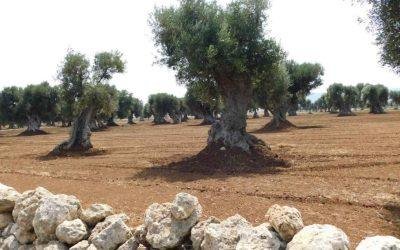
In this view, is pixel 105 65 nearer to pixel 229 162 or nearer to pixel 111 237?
pixel 229 162

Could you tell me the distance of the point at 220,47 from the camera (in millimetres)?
22672

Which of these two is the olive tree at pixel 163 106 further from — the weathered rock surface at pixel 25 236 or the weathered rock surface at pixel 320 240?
the weathered rock surface at pixel 320 240

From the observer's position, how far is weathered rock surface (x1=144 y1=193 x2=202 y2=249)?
7793 mm

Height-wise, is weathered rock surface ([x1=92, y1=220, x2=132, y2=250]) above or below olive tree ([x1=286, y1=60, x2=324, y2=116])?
below

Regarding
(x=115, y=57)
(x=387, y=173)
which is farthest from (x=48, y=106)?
(x=387, y=173)

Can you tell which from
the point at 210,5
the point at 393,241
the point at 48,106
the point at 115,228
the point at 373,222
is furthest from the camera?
the point at 48,106

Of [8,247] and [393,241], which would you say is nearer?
[393,241]

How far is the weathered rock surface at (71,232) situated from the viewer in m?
8.55

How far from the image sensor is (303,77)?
58.8 metres

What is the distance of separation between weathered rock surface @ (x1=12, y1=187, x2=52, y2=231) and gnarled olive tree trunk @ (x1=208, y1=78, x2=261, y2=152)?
1532 cm

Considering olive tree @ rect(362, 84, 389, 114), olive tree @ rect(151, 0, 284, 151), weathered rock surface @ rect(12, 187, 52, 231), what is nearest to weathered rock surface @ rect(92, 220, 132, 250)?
weathered rock surface @ rect(12, 187, 52, 231)

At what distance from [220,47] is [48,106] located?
6111 cm

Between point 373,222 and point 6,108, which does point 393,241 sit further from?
point 6,108

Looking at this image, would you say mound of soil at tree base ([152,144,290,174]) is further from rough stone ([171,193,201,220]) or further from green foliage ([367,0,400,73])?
rough stone ([171,193,201,220])
